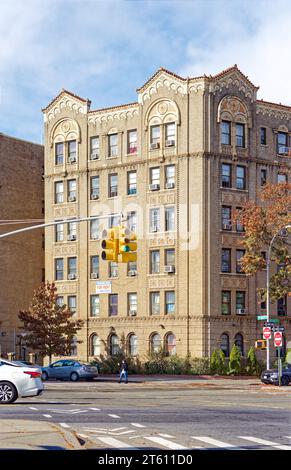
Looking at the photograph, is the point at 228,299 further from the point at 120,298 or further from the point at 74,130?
the point at 74,130

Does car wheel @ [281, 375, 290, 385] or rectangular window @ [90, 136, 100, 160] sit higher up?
rectangular window @ [90, 136, 100, 160]

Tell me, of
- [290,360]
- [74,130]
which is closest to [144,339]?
[290,360]

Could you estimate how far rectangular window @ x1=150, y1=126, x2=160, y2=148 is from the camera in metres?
69.8

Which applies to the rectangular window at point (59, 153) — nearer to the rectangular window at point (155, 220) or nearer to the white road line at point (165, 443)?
the rectangular window at point (155, 220)

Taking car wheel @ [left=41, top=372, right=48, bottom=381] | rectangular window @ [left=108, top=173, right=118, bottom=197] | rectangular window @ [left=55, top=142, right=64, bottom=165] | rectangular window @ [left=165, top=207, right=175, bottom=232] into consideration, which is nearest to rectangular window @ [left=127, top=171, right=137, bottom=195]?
rectangular window @ [left=108, top=173, right=118, bottom=197]

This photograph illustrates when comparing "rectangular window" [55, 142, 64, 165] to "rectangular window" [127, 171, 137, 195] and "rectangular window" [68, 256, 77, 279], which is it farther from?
"rectangular window" [68, 256, 77, 279]

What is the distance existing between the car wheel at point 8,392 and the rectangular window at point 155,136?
43610mm

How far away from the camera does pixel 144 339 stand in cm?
6900

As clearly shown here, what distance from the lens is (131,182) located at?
235ft

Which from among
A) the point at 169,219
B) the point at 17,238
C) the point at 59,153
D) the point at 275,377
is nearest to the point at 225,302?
the point at 169,219

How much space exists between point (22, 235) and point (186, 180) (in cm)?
1815

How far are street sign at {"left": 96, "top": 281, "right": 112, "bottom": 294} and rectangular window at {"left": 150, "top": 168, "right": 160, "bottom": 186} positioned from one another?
8.62m

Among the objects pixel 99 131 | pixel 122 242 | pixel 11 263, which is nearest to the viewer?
pixel 122 242

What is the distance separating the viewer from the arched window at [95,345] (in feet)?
236
